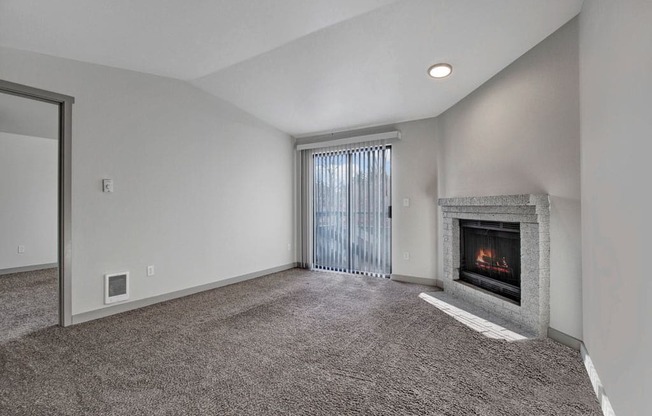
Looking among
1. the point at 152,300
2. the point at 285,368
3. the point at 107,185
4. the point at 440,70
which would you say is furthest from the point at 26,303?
the point at 440,70

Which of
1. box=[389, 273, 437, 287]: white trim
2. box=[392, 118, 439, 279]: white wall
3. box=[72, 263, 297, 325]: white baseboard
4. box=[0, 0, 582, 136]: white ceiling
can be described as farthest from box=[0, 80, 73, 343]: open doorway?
box=[392, 118, 439, 279]: white wall

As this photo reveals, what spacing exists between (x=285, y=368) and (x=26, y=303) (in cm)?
351

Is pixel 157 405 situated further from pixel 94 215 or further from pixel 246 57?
pixel 246 57

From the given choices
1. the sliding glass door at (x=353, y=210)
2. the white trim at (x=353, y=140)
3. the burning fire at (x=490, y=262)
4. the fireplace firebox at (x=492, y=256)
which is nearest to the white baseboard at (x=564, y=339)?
the fireplace firebox at (x=492, y=256)

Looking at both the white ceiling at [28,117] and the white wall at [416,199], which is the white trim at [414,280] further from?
the white ceiling at [28,117]

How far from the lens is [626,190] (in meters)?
1.40

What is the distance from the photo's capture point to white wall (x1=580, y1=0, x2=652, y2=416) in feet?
4.01

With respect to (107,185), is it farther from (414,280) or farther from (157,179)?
(414,280)

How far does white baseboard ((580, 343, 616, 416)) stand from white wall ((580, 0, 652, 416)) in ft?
0.16

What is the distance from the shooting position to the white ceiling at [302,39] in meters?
2.18

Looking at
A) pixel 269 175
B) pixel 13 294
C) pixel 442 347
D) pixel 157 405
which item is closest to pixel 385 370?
pixel 442 347

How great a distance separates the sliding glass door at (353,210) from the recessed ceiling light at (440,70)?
1.62m

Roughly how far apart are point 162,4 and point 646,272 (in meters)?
3.19

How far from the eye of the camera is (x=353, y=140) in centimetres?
480
